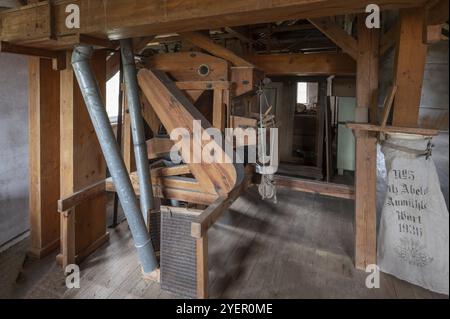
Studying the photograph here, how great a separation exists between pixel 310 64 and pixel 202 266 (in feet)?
7.05

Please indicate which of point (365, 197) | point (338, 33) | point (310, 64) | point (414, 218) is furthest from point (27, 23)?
point (414, 218)

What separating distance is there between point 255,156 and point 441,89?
1.65 metres

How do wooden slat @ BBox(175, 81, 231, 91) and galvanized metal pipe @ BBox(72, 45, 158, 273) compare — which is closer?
galvanized metal pipe @ BBox(72, 45, 158, 273)

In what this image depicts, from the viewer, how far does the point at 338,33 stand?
2102 mm

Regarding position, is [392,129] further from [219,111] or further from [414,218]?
[219,111]

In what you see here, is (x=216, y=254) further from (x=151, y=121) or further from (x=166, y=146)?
(x=151, y=121)

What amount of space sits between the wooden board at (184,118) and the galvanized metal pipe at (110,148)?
0.34 metres

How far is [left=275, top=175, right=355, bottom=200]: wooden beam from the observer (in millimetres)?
2281

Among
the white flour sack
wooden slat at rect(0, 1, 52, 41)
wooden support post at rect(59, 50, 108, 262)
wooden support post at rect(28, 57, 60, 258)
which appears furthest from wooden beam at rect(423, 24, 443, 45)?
wooden support post at rect(28, 57, 60, 258)

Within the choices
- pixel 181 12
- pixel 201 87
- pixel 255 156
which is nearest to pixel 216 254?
pixel 255 156

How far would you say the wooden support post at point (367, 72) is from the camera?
201cm

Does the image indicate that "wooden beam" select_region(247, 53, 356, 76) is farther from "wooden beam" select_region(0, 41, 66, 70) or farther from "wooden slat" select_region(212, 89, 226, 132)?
"wooden beam" select_region(0, 41, 66, 70)

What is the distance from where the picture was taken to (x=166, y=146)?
231cm

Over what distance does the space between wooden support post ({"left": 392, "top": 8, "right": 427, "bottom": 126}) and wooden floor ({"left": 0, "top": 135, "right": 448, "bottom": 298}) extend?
40 centimetres
